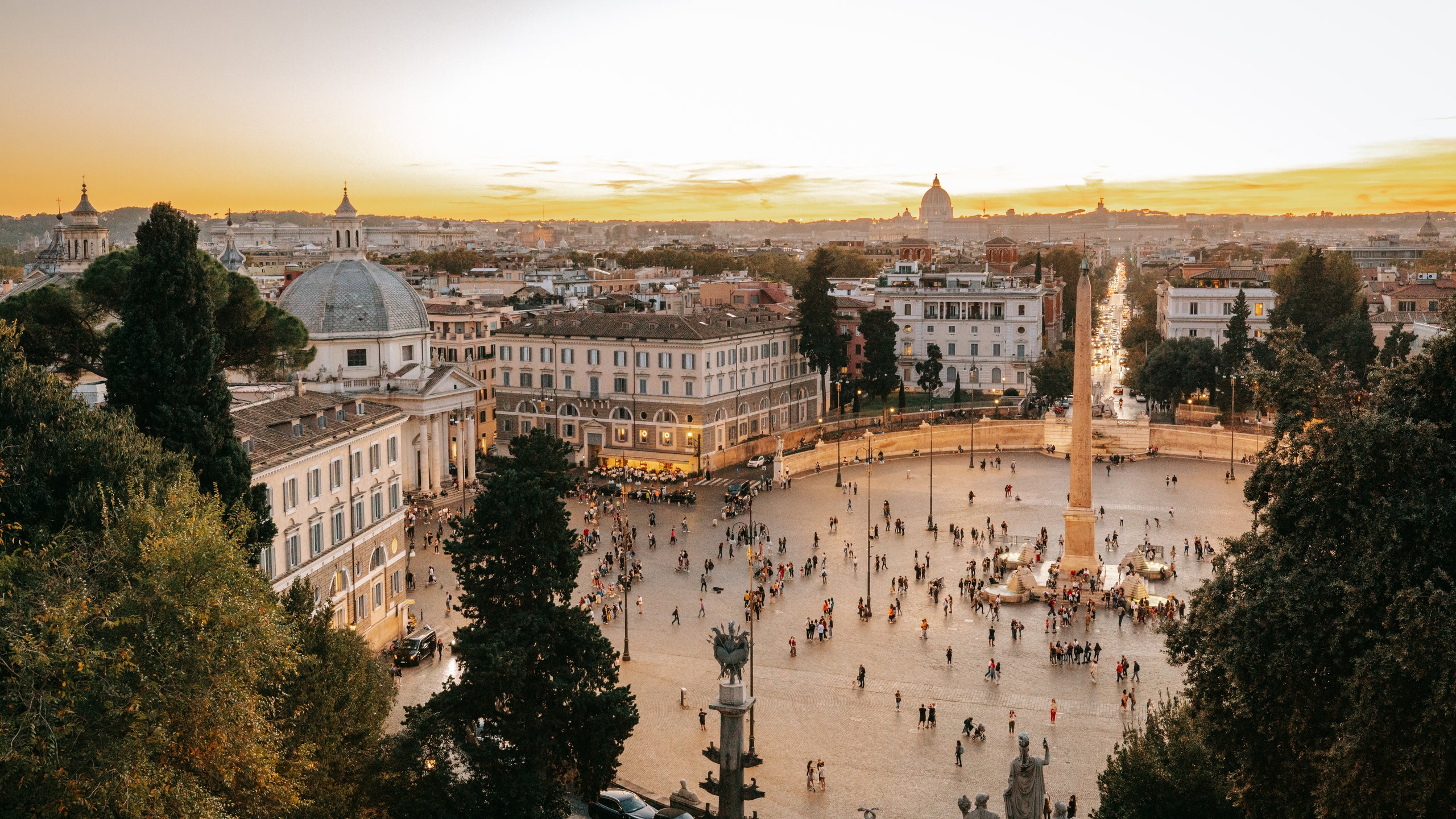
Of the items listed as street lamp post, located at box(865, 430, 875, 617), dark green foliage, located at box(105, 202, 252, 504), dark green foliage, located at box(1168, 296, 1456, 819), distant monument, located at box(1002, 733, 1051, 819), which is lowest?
street lamp post, located at box(865, 430, 875, 617)

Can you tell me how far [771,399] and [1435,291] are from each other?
150 feet

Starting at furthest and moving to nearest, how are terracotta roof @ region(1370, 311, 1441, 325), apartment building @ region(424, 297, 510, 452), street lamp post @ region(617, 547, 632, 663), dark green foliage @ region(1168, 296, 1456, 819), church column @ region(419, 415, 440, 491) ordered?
terracotta roof @ region(1370, 311, 1441, 325), apartment building @ region(424, 297, 510, 452), church column @ region(419, 415, 440, 491), street lamp post @ region(617, 547, 632, 663), dark green foliage @ region(1168, 296, 1456, 819)

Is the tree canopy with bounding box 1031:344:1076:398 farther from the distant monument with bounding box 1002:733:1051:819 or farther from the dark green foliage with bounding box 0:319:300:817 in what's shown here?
the dark green foliage with bounding box 0:319:300:817

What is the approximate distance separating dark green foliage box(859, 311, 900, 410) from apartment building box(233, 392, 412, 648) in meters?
37.7

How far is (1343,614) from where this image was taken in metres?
15.2

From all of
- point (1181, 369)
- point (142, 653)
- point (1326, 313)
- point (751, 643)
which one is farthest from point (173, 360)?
point (1326, 313)

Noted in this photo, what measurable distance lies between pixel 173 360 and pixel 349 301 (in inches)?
1267

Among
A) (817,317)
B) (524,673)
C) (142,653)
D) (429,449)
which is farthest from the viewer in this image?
(817,317)

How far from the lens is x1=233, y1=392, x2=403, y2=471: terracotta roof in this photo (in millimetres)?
27172

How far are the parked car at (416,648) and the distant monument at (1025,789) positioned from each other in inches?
752

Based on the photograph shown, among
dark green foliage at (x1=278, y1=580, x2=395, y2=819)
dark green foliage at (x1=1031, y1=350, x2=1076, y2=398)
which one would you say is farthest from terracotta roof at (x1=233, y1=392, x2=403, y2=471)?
dark green foliage at (x1=1031, y1=350, x2=1076, y2=398)

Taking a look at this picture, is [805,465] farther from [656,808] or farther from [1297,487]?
[1297,487]

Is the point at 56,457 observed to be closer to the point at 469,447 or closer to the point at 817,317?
the point at 469,447

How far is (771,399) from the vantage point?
66125mm
